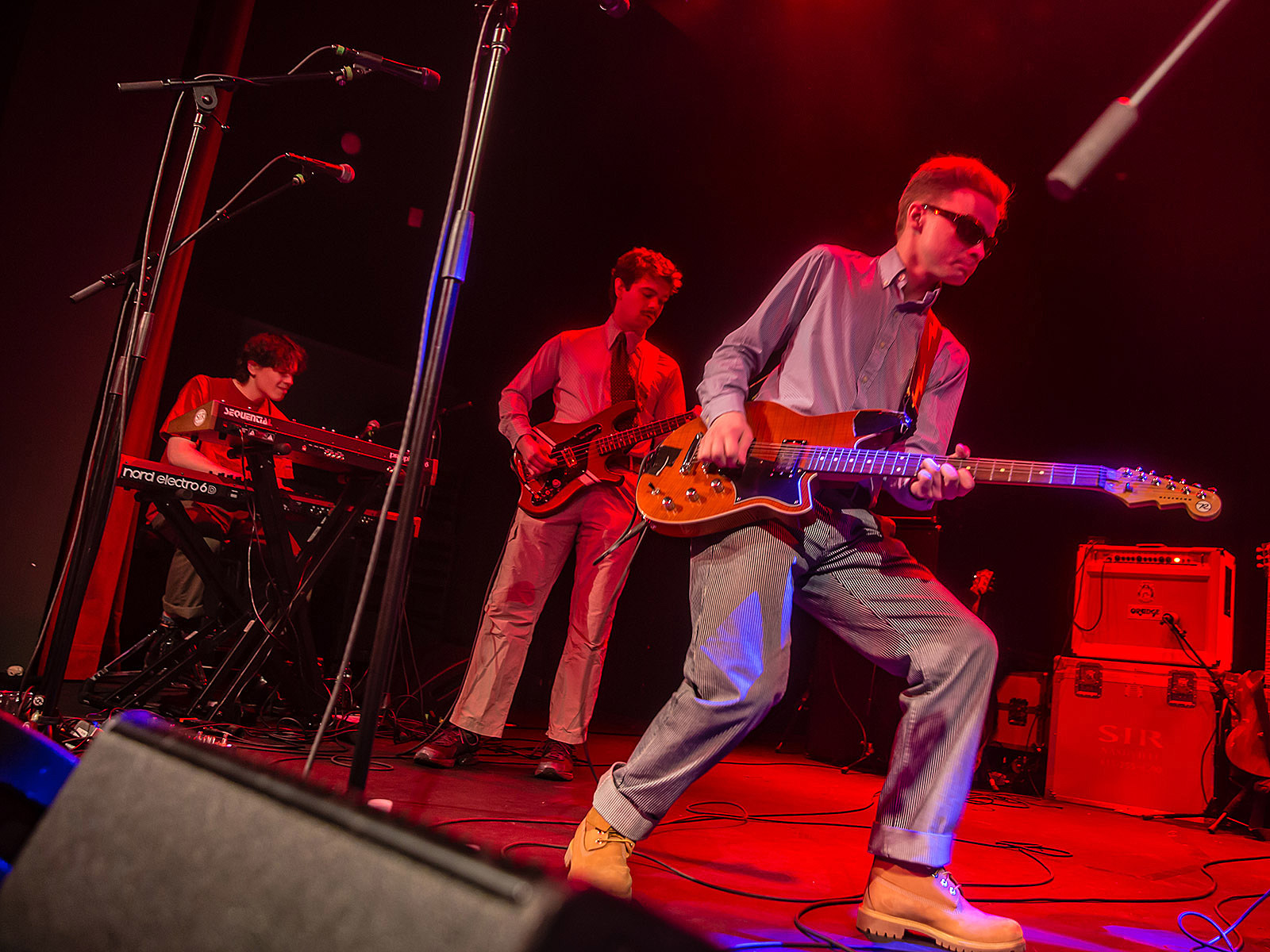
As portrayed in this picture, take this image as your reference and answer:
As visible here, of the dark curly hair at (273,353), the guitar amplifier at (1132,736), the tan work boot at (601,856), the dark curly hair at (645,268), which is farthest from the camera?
the guitar amplifier at (1132,736)

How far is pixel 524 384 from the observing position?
4141mm

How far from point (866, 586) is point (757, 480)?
0.36 meters

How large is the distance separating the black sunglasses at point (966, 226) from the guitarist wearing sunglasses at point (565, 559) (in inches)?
65.6

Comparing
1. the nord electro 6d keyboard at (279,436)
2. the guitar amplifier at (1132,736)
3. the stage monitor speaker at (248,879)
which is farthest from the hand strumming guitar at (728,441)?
the guitar amplifier at (1132,736)

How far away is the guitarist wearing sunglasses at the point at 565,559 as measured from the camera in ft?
11.8

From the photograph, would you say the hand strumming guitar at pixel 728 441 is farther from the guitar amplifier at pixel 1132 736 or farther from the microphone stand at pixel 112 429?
the guitar amplifier at pixel 1132 736

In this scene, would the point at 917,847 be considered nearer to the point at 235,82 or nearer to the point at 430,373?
the point at 430,373

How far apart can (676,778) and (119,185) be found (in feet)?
14.6

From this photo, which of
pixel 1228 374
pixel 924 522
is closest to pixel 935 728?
pixel 924 522

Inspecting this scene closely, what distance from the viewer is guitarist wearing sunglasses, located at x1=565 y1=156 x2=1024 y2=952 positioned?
1.87 m

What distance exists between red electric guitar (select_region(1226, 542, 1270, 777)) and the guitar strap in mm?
4071

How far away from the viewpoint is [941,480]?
207 cm

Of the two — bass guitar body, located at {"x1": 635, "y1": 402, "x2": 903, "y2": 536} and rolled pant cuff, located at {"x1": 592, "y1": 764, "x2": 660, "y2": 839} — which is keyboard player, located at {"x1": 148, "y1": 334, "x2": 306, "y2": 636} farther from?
rolled pant cuff, located at {"x1": 592, "y1": 764, "x2": 660, "y2": 839}

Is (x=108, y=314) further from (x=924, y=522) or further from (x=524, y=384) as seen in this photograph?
(x=924, y=522)
